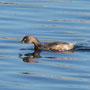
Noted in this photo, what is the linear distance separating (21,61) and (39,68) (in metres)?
1.03

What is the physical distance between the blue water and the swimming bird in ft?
0.71

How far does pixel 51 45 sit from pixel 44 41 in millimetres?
1101

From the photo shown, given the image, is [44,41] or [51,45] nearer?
[51,45]

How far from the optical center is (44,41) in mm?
16359

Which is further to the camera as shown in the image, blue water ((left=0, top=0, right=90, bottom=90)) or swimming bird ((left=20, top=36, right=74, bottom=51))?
swimming bird ((left=20, top=36, right=74, bottom=51))

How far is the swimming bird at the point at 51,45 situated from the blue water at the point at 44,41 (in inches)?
8.6

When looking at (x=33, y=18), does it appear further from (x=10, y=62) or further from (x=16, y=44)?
(x=10, y=62)

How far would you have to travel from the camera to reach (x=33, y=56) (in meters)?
14.5

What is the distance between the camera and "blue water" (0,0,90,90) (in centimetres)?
1134

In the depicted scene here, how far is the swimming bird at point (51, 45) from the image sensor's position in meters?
14.9

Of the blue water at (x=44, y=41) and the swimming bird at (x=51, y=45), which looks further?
the swimming bird at (x=51, y=45)

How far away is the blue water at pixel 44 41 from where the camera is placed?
447 inches

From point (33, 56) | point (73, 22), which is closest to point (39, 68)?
point (33, 56)

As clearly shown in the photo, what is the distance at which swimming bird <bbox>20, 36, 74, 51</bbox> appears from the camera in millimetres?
14930
